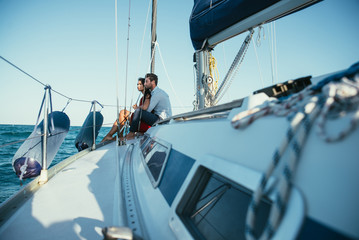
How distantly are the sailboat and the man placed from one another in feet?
5.59

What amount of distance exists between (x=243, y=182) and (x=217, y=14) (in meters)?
2.38

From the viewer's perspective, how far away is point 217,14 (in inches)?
90.1

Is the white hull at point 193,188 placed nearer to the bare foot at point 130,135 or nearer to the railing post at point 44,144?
the railing post at point 44,144

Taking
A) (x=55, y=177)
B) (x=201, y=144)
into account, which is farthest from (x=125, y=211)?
(x=55, y=177)

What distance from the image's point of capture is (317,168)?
395 mm

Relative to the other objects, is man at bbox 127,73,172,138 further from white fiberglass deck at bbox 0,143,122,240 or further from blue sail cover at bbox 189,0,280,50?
white fiberglass deck at bbox 0,143,122,240

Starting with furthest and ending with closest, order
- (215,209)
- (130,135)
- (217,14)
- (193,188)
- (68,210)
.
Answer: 1. (130,135)
2. (217,14)
3. (68,210)
4. (215,209)
5. (193,188)

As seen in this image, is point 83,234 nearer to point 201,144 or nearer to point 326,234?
point 201,144

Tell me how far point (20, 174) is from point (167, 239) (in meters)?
3.37

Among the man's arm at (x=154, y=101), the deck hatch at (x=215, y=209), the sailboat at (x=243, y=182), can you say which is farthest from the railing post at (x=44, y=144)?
the man's arm at (x=154, y=101)

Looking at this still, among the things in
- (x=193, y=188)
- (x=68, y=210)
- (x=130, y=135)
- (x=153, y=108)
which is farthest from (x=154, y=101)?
(x=193, y=188)

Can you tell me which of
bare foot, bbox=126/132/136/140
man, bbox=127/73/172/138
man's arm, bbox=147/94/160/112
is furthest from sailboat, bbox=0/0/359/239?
bare foot, bbox=126/132/136/140

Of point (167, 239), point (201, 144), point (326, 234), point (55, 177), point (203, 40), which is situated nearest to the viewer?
point (326, 234)

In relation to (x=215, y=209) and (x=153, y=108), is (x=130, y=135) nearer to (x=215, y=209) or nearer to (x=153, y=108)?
(x=153, y=108)
